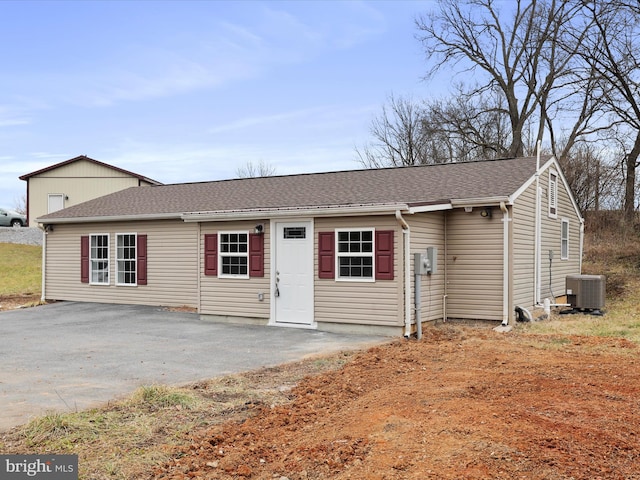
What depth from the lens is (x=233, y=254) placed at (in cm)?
1301

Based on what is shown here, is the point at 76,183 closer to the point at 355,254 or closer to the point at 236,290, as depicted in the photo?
the point at 236,290

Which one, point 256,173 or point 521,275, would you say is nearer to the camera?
point 521,275

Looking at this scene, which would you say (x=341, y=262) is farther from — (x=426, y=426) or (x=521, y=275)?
(x=426, y=426)

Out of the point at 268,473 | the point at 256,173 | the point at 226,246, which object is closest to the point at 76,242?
the point at 226,246

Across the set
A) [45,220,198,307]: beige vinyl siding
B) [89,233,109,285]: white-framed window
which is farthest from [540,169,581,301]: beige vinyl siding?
[89,233,109,285]: white-framed window

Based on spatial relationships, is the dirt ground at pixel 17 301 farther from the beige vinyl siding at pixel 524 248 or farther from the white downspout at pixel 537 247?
the white downspout at pixel 537 247

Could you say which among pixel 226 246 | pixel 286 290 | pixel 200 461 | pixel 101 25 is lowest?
pixel 200 461

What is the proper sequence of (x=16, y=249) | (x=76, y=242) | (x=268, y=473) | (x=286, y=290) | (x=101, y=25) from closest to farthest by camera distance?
(x=268, y=473) < (x=101, y=25) < (x=286, y=290) < (x=76, y=242) < (x=16, y=249)

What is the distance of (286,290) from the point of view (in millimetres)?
12320

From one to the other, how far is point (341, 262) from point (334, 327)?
128cm

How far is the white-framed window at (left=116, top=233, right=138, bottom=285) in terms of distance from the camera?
16.6 metres

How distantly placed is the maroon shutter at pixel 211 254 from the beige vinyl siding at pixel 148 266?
7.30 feet

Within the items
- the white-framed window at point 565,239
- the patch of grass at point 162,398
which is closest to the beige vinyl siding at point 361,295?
the patch of grass at point 162,398

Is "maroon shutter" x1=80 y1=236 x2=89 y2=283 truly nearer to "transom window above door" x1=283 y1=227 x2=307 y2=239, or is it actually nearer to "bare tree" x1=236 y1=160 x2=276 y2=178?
"transom window above door" x1=283 y1=227 x2=307 y2=239
